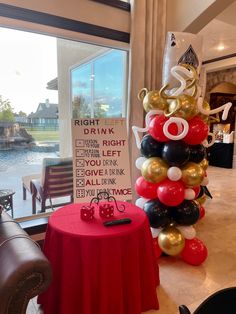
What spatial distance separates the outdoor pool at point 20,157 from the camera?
108 inches

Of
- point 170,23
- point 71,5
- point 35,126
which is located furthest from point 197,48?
point 35,126

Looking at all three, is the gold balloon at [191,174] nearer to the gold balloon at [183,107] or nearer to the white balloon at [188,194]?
the white balloon at [188,194]

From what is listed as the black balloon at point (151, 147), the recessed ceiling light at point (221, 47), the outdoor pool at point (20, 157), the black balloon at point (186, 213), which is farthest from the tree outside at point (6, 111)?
the recessed ceiling light at point (221, 47)

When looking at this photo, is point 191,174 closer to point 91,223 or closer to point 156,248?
point 156,248

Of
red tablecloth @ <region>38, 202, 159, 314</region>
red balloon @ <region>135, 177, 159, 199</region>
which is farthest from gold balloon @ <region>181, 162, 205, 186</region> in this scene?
red tablecloth @ <region>38, 202, 159, 314</region>

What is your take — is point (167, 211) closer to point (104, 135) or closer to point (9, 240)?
point (104, 135)

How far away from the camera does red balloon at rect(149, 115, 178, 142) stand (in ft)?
7.04

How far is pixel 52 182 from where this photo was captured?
10.1 feet

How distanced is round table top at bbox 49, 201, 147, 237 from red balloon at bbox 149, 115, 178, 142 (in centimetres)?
67

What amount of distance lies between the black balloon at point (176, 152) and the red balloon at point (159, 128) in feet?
0.25

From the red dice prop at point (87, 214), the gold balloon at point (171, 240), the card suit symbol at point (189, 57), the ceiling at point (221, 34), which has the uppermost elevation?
the ceiling at point (221, 34)

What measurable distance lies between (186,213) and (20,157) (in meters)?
1.88

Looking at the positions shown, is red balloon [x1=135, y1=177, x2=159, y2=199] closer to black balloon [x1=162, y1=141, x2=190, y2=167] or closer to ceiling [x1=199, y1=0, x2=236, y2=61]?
black balloon [x1=162, y1=141, x2=190, y2=167]

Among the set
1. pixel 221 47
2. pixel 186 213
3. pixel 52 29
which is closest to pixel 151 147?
pixel 186 213
